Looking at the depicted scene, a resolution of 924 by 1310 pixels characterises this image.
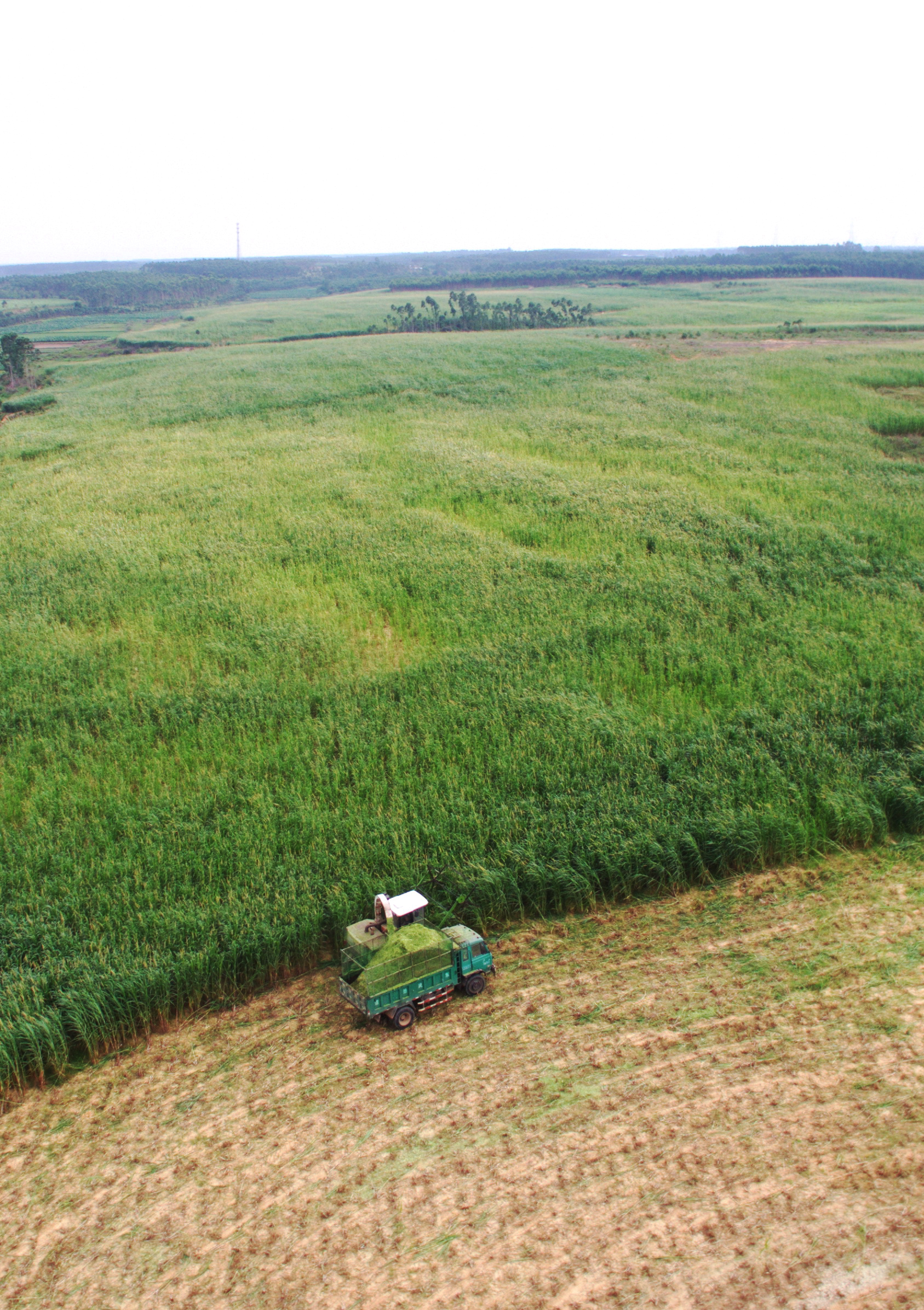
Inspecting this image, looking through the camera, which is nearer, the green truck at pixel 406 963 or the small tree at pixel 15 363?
the green truck at pixel 406 963

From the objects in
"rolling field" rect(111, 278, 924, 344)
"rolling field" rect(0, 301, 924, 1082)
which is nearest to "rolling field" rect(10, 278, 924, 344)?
"rolling field" rect(111, 278, 924, 344)

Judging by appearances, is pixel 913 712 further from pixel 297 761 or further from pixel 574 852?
pixel 297 761

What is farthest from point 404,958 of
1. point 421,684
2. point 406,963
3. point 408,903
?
point 421,684

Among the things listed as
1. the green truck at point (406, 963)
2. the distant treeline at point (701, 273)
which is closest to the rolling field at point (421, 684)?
the green truck at point (406, 963)

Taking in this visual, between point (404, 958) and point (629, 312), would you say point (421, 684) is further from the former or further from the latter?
point (629, 312)

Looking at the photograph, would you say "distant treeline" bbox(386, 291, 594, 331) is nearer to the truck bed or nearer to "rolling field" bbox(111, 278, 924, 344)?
"rolling field" bbox(111, 278, 924, 344)

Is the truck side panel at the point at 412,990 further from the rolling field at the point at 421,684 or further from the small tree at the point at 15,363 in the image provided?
the small tree at the point at 15,363
